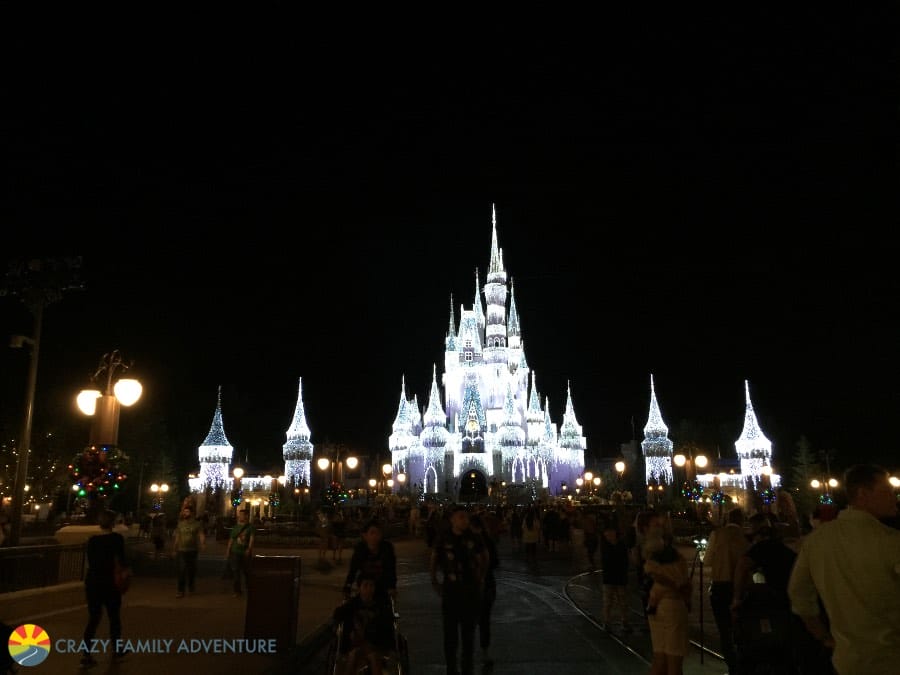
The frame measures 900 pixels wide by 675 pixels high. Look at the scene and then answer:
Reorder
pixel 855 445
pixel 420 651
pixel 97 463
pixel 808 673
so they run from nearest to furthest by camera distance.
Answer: pixel 808 673 → pixel 420 651 → pixel 97 463 → pixel 855 445

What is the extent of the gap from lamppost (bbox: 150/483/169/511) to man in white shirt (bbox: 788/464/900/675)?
56491mm

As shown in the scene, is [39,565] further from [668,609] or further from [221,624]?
[668,609]

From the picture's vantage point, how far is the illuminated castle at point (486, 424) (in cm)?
7806

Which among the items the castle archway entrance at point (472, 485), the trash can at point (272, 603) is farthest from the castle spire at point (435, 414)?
the trash can at point (272, 603)

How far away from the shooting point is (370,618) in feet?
20.8

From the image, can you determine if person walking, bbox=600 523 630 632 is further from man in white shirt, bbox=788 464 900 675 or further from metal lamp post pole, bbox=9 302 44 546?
metal lamp post pole, bbox=9 302 44 546

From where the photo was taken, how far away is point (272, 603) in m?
8.62

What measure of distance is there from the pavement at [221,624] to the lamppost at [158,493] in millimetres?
43226

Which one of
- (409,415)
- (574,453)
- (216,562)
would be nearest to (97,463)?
(216,562)

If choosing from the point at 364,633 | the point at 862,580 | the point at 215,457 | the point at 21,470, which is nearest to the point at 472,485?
the point at 215,457

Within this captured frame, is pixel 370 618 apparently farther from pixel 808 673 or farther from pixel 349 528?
pixel 349 528

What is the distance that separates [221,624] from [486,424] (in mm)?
71592

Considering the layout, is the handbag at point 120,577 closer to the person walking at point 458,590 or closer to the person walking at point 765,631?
the person walking at point 458,590

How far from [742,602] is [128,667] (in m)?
6.43
